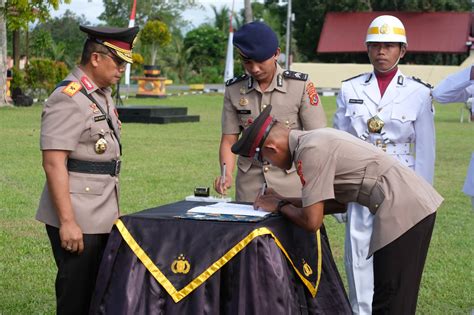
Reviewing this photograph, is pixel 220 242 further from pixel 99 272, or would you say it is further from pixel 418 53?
pixel 418 53

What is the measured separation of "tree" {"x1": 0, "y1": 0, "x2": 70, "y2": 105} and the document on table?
20.2 m

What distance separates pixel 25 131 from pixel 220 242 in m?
14.9

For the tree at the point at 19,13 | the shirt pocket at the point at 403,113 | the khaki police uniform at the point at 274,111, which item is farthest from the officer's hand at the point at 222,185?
the tree at the point at 19,13

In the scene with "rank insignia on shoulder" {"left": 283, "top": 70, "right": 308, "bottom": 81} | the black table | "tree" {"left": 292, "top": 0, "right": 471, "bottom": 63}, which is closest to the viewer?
the black table

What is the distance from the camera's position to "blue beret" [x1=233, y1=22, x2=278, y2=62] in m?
4.96

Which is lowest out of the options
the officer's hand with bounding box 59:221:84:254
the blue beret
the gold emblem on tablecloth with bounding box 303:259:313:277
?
the gold emblem on tablecloth with bounding box 303:259:313:277

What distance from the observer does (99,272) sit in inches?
173

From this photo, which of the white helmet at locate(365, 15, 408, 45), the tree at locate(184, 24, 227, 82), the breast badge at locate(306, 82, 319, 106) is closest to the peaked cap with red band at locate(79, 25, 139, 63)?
the breast badge at locate(306, 82, 319, 106)

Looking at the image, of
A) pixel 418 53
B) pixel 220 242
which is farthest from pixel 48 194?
pixel 418 53

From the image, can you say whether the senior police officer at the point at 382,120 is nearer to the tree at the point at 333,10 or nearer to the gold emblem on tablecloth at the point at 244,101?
the gold emblem on tablecloth at the point at 244,101

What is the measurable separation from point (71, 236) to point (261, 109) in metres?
1.50

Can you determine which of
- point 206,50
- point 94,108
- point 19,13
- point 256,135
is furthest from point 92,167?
point 206,50

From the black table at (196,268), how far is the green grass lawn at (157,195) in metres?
1.98

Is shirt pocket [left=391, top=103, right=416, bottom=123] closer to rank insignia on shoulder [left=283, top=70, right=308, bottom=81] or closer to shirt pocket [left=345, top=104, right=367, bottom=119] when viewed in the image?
shirt pocket [left=345, top=104, right=367, bottom=119]
